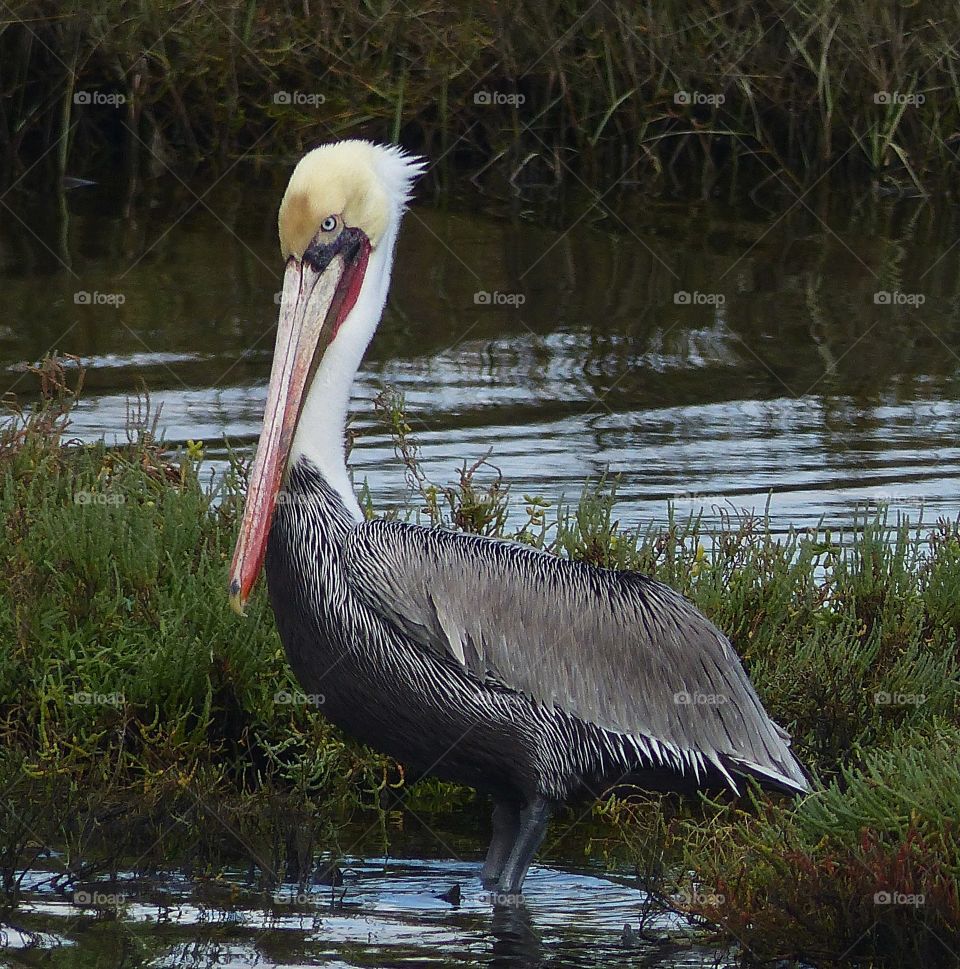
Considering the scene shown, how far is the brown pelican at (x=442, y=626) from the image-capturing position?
198 inches

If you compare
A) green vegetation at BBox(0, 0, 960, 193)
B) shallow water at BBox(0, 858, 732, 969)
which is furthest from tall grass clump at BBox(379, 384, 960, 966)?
green vegetation at BBox(0, 0, 960, 193)

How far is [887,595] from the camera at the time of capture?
648cm

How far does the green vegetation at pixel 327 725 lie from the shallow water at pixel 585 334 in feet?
4.89

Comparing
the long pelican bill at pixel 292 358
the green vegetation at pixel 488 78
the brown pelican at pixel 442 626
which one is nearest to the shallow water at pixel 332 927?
the brown pelican at pixel 442 626

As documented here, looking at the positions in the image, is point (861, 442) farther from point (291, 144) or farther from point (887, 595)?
point (291, 144)

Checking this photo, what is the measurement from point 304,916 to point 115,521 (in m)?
1.78

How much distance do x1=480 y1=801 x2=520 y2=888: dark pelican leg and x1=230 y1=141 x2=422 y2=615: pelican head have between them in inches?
36.7

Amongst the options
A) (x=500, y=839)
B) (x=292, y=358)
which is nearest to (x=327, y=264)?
(x=292, y=358)

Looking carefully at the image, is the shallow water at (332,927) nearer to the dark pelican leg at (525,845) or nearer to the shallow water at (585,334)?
the dark pelican leg at (525,845)

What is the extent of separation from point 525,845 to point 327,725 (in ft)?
2.88

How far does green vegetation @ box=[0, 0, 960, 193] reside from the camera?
14594 millimetres

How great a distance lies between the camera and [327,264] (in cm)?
534

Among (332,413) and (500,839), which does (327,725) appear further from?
(332,413)

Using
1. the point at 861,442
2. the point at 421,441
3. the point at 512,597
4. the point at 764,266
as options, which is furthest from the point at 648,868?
the point at 764,266
